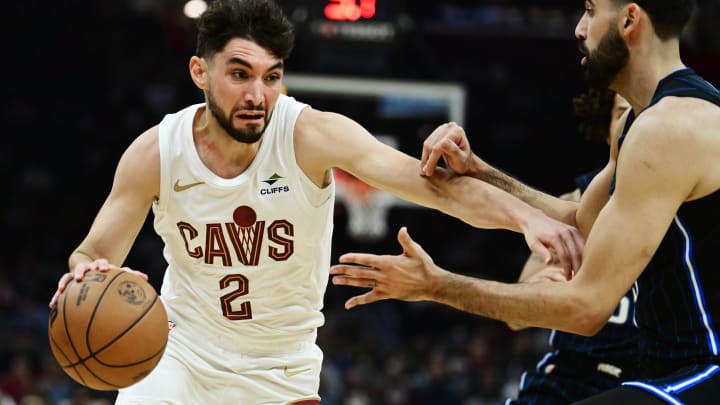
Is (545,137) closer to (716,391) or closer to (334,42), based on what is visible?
(334,42)

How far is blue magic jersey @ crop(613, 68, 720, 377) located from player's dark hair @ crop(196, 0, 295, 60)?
5.50ft

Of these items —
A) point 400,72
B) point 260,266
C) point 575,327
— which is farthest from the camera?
point 400,72

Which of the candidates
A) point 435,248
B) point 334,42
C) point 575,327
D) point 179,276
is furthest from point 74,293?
point 435,248

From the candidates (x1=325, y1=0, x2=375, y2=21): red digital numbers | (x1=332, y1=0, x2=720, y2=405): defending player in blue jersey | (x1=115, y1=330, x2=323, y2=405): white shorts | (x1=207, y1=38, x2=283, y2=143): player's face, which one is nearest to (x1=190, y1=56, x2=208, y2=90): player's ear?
(x1=207, y1=38, x2=283, y2=143): player's face

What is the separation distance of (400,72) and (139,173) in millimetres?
6117

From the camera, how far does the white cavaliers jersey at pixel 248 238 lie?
441 centimetres

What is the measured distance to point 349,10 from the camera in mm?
9312

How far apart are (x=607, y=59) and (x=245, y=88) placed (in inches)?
60.4

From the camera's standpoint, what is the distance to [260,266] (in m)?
4.42

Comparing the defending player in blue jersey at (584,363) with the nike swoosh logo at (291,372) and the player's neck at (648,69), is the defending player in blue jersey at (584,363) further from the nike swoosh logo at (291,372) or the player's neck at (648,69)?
the nike swoosh logo at (291,372)

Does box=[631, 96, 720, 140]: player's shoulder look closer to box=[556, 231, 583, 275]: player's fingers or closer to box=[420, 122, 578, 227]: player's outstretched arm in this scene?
box=[556, 231, 583, 275]: player's fingers

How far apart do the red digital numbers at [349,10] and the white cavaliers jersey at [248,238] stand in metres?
4.94

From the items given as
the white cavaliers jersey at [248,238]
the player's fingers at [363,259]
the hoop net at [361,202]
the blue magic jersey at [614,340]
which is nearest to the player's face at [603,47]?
the player's fingers at [363,259]

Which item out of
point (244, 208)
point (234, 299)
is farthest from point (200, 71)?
point (234, 299)
